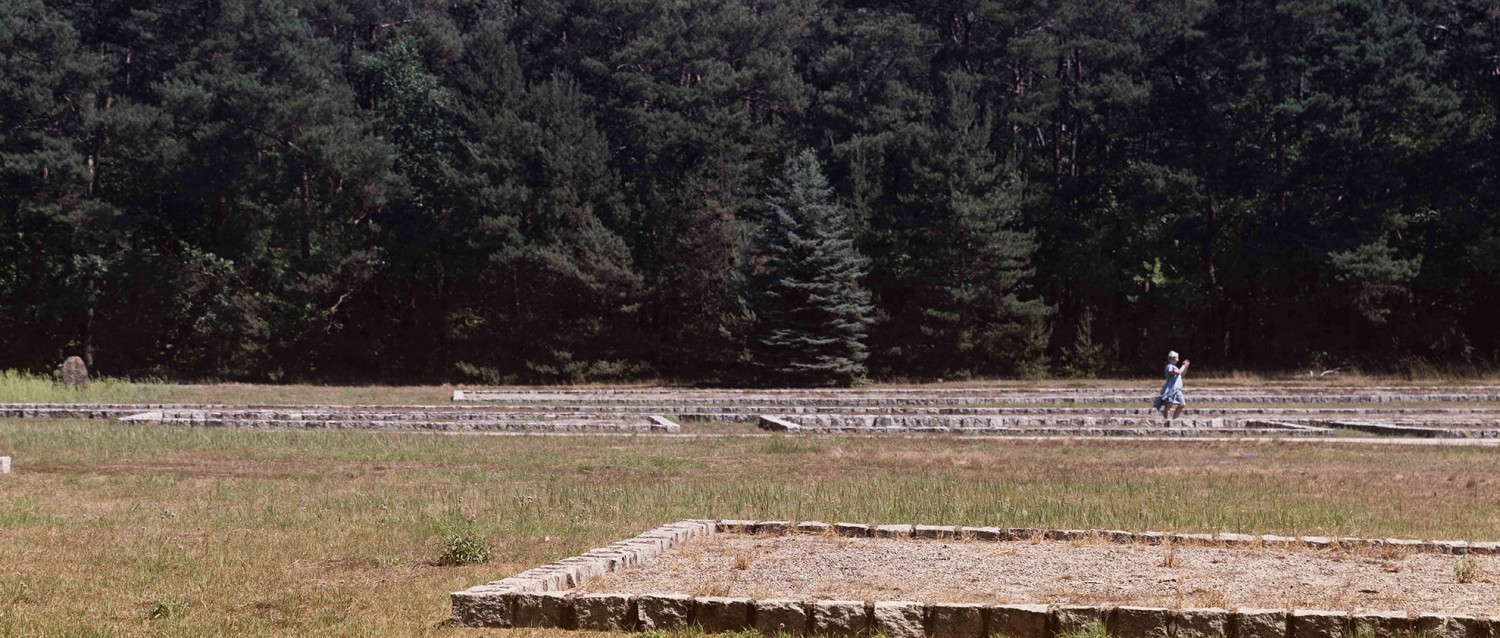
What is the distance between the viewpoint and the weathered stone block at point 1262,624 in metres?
8.91

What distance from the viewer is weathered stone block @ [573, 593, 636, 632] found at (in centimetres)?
961

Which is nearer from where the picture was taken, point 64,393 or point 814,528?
point 814,528

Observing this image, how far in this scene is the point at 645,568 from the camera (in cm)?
1125

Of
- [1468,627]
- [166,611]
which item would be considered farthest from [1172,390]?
[166,611]

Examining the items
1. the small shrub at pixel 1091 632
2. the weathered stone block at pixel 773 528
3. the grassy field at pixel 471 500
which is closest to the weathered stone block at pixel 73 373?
the grassy field at pixel 471 500

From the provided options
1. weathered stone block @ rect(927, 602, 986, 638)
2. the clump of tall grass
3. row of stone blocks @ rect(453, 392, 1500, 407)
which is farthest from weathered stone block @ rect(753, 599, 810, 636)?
the clump of tall grass

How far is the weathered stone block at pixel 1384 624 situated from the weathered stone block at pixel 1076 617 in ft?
4.84

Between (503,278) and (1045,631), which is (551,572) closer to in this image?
(1045,631)

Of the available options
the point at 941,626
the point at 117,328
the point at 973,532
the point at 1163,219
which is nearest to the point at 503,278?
the point at 117,328

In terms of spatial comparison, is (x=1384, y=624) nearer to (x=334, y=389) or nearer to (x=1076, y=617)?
(x=1076, y=617)

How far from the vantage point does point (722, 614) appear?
9500mm

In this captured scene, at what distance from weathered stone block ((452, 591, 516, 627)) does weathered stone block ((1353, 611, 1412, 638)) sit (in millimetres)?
5239

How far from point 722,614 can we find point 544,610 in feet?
3.89

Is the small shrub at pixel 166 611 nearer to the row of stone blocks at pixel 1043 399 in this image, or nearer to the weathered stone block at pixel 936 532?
the weathered stone block at pixel 936 532
